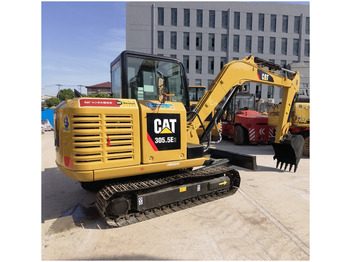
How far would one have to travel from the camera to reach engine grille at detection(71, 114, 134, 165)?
2.81 meters

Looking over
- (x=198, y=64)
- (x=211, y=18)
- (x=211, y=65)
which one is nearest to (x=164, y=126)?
(x=198, y=64)

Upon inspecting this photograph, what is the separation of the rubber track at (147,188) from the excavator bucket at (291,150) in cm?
245

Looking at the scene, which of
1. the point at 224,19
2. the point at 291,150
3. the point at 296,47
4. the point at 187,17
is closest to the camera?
the point at 291,150

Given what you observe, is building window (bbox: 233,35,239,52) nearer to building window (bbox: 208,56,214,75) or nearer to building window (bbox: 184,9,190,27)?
building window (bbox: 208,56,214,75)

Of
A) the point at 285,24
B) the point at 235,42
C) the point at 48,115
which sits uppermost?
the point at 285,24

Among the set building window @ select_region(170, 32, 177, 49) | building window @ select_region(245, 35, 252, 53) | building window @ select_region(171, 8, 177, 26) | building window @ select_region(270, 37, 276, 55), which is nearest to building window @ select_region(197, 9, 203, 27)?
building window @ select_region(171, 8, 177, 26)

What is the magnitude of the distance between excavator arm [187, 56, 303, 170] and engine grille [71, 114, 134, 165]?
1408 millimetres

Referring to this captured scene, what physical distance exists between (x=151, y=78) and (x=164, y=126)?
1032 mm

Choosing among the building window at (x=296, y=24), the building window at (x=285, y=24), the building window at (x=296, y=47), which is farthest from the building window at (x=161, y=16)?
the building window at (x=296, y=47)

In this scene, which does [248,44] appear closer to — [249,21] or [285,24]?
[249,21]

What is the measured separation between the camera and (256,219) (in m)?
3.39

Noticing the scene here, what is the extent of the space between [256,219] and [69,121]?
3.05m

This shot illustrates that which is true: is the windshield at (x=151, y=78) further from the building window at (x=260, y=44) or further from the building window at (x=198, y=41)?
the building window at (x=260, y=44)

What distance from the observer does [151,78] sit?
3904 millimetres
